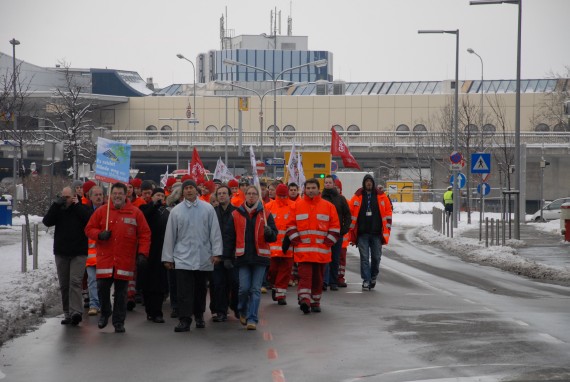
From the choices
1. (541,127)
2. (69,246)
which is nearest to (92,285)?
(69,246)

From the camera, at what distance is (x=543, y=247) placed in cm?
3256

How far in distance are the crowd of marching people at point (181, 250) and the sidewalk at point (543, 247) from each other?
11267 millimetres

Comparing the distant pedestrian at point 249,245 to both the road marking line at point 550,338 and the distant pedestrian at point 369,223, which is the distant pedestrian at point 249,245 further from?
the distant pedestrian at point 369,223

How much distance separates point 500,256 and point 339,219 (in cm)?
1051

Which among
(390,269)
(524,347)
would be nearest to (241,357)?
(524,347)

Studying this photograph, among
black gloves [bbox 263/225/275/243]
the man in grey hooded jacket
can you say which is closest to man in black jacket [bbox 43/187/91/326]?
the man in grey hooded jacket

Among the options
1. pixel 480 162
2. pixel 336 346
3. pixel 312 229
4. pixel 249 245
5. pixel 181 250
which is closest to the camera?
pixel 336 346

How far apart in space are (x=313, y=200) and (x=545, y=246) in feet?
61.1

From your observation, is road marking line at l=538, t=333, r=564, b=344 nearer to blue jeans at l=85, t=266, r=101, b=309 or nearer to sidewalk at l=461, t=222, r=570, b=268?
blue jeans at l=85, t=266, r=101, b=309

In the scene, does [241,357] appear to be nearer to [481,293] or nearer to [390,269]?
[481,293]

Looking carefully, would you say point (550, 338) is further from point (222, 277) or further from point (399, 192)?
point (399, 192)

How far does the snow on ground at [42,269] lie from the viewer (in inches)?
600

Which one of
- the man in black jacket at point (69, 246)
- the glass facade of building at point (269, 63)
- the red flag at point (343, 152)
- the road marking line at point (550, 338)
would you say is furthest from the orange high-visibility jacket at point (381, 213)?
the glass facade of building at point (269, 63)

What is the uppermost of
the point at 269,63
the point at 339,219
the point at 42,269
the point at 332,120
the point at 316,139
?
the point at 269,63
